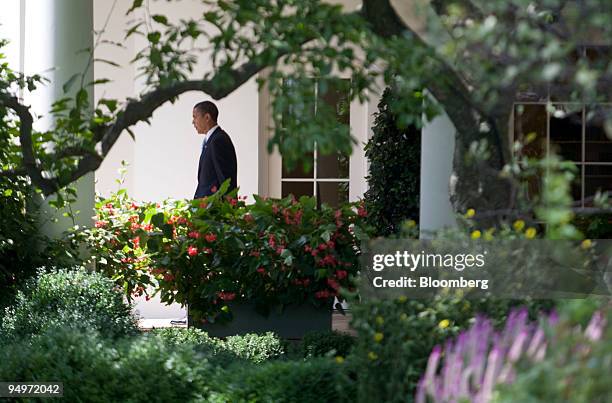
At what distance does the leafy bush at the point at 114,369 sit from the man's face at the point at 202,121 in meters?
3.73

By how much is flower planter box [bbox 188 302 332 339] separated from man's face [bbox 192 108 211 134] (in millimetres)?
1854

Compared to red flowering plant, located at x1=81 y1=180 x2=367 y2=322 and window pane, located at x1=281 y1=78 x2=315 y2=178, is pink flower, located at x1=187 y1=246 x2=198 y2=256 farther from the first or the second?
window pane, located at x1=281 y1=78 x2=315 y2=178

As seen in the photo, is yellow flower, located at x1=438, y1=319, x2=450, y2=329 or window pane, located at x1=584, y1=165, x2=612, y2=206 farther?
window pane, located at x1=584, y1=165, x2=612, y2=206

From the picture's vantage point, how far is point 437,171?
18.6ft

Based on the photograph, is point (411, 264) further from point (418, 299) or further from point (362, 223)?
point (362, 223)

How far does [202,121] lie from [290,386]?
425 centimetres

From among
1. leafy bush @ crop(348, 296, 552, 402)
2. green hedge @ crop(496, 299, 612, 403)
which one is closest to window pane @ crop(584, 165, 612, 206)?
leafy bush @ crop(348, 296, 552, 402)

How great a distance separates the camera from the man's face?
8.16m

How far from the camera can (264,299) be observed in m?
6.85

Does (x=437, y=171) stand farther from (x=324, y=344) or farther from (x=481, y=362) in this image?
(x=481, y=362)

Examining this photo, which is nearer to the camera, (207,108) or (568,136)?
(207,108)

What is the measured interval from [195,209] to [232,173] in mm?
1110

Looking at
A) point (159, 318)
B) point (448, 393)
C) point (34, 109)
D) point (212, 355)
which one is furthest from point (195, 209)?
point (448, 393)

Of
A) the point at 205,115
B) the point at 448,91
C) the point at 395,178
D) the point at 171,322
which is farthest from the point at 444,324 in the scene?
the point at 171,322
